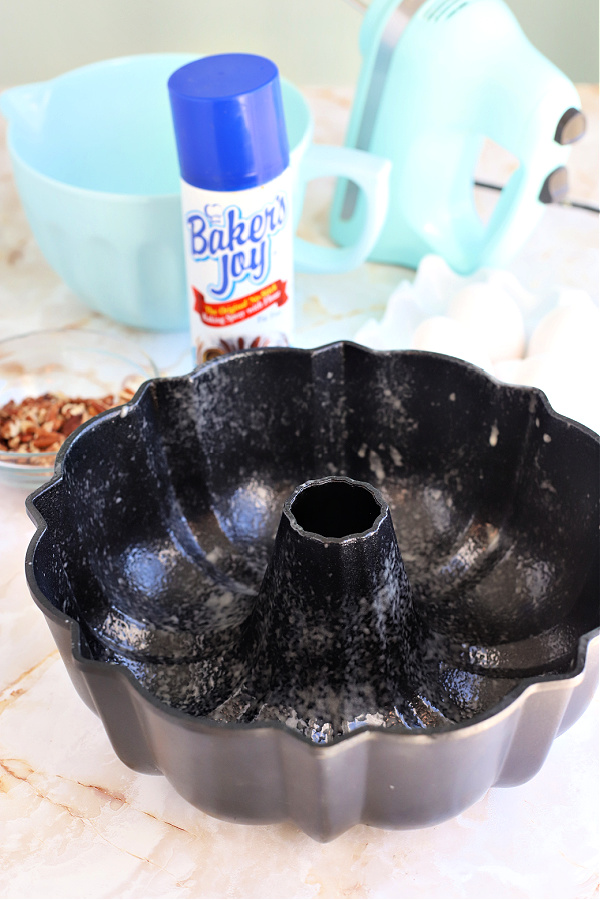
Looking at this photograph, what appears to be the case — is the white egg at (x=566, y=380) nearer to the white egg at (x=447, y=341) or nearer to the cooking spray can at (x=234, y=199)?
the white egg at (x=447, y=341)

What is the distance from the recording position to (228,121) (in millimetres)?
446

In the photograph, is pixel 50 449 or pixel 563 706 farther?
pixel 50 449

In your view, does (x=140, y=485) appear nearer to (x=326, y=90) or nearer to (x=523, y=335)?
(x=523, y=335)

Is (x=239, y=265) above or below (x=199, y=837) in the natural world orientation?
above

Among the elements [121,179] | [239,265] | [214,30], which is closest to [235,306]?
[239,265]

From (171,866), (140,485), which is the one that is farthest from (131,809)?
(140,485)

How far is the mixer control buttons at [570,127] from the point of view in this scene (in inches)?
22.6

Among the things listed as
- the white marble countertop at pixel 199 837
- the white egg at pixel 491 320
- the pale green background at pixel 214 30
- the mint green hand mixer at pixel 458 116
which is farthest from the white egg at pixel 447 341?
the pale green background at pixel 214 30

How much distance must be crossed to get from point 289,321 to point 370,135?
0.57 feet

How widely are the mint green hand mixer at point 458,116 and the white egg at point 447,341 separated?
0.11 metres

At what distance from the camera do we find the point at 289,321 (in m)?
0.56

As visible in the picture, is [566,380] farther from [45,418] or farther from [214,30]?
[214,30]

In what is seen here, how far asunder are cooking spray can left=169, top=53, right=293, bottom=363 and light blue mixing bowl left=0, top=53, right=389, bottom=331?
56 millimetres

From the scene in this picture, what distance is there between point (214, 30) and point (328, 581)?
106 cm
